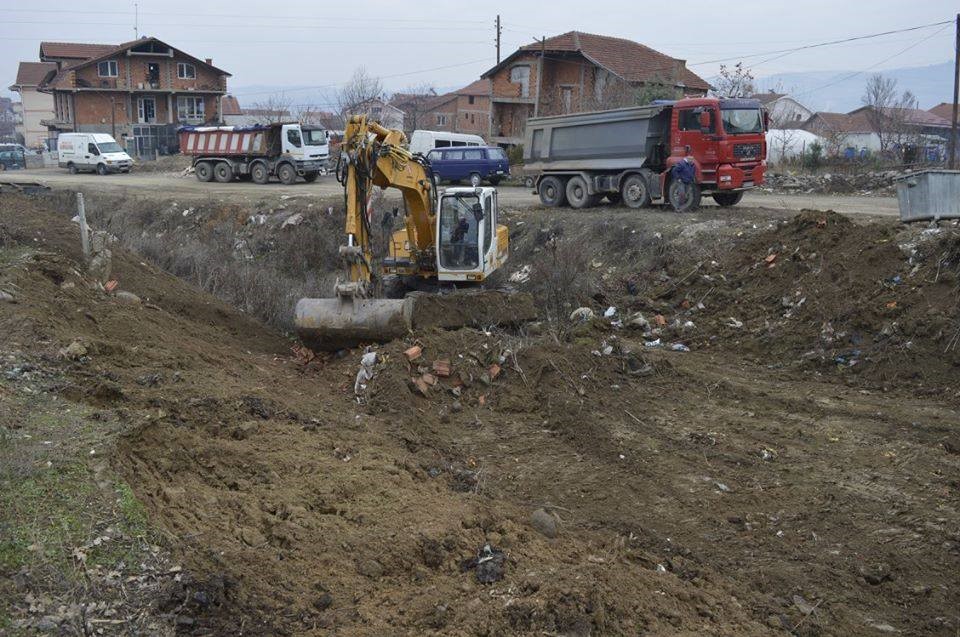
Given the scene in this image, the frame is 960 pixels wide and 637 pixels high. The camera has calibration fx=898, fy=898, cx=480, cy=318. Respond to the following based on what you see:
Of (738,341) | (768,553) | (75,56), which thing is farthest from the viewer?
(75,56)

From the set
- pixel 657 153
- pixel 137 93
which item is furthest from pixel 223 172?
pixel 137 93

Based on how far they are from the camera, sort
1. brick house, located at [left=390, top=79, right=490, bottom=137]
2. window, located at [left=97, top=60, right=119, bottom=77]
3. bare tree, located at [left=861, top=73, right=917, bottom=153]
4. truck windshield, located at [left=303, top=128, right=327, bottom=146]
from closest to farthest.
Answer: truck windshield, located at [left=303, top=128, right=327, bottom=146]
bare tree, located at [left=861, top=73, right=917, bottom=153]
window, located at [left=97, top=60, right=119, bottom=77]
brick house, located at [left=390, top=79, right=490, bottom=137]

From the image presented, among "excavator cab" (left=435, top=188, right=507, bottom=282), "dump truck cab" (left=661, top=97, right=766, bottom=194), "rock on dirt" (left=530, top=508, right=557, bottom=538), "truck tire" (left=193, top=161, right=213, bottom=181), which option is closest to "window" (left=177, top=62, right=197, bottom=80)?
"truck tire" (left=193, top=161, right=213, bottom=181)

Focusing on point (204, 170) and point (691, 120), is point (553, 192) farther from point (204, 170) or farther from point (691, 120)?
point (204, 170)

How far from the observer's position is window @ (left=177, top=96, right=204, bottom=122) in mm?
53281

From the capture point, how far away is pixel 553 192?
21984mm

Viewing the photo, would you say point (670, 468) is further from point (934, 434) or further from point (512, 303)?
point (512, 303)

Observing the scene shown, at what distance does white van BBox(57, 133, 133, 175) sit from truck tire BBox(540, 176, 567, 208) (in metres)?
21.6

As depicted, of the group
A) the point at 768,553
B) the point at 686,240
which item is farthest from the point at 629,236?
the point at 768,553

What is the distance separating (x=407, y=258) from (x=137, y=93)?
43.9 meters

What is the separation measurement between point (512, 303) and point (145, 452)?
7.34 meters

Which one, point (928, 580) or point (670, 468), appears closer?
point (928, 580)

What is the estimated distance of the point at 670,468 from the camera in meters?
8.38

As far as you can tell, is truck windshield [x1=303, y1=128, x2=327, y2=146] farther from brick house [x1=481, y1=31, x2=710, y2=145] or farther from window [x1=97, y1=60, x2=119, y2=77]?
window [x1=97, y1=60, x2=119, y2=77]
